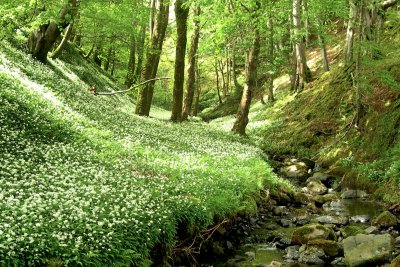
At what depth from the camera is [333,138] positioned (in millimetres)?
22281

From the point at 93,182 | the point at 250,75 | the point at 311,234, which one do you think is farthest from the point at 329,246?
the point at 250,75

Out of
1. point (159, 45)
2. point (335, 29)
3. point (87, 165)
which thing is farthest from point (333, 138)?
point (335, 29)

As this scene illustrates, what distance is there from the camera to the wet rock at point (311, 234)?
11.3 meters

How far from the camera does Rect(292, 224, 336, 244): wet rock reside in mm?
11273

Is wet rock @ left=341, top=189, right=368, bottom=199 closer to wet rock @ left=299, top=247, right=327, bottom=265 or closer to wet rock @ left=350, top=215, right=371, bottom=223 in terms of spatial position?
Answer: wet rock @ left=350, top=215, right=371, bottom=223

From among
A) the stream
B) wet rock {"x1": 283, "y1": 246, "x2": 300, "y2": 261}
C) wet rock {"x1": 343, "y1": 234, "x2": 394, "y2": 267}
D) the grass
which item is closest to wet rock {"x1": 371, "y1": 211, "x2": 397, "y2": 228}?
the stream

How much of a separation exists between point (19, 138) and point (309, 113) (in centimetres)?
2074

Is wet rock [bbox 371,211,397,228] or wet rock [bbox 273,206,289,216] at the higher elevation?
wet rock [bbox 371,211,397,228]

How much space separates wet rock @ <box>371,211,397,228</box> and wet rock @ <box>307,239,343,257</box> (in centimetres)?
229

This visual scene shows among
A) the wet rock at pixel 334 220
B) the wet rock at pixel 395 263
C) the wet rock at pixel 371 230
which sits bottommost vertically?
the wet rock at pixel 334 220

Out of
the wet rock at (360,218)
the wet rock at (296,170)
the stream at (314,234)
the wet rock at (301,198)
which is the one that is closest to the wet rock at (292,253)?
the stream at (314,234)

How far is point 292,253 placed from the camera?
1071 centimetres

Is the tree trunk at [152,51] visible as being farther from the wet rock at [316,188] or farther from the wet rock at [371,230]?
the wet rock at [371,230]

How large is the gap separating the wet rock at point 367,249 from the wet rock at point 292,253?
1.22 m
